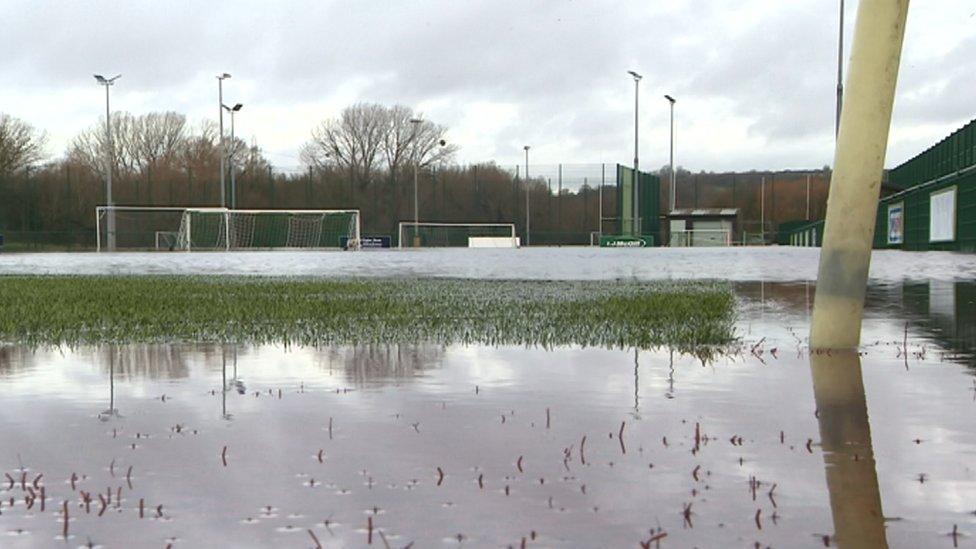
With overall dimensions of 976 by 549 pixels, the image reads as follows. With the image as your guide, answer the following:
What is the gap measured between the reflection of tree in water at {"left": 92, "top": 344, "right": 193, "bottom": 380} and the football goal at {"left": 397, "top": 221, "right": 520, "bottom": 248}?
73.3 m

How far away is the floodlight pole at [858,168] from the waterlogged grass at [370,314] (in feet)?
2.73

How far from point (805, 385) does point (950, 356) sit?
1.72 metres

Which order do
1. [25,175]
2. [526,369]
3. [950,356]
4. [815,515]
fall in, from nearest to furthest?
[815,515]
[526,369]
[950,356]
[25,175]

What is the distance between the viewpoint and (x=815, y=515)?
3.08 m

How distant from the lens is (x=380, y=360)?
263 inches

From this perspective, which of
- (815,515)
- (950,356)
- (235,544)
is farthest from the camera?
(950,356)

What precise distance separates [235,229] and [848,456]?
64.6m

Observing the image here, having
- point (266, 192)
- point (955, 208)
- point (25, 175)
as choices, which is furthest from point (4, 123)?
point (955, 208)

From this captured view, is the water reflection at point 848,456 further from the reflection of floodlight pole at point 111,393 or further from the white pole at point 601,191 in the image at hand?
the white pole at point 601,191

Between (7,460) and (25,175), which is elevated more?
(25,175)

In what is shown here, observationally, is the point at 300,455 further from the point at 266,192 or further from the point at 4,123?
the point at 4,123

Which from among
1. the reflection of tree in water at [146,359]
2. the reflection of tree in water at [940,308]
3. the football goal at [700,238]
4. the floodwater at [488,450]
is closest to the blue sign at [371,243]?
the football goal at [700,238]

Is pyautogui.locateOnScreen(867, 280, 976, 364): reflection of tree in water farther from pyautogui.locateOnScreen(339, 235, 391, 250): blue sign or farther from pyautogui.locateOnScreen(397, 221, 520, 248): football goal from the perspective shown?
pyautogui.locateOnScreen(397, 221, 520, 248): football goal

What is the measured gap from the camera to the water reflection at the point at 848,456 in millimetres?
2953
